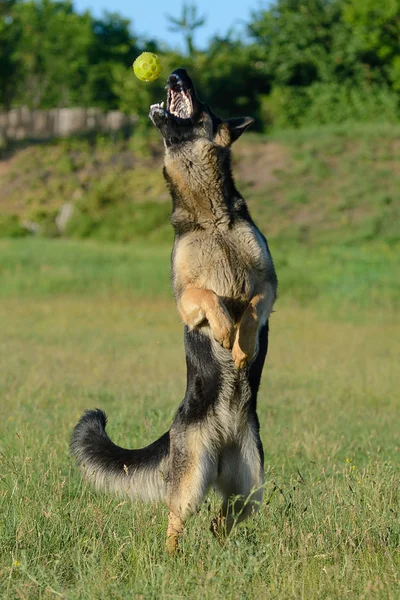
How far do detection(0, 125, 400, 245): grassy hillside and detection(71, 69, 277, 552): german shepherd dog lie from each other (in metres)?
20.4

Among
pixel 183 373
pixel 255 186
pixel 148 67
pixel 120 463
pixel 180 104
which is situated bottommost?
pixel 183 373

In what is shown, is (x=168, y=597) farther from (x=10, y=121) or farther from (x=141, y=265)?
(x=10, y=121)

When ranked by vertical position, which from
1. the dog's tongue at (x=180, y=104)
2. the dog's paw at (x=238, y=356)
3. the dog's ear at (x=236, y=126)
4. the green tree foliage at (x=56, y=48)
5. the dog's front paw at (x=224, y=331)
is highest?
the green tree foliage at (x=56, y=48)

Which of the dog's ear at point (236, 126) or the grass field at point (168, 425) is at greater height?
the dog's ear at point (236, 126)

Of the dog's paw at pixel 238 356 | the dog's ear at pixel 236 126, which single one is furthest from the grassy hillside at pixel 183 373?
the dog's ear at pixel 236 126

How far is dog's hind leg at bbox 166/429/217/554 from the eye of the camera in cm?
494

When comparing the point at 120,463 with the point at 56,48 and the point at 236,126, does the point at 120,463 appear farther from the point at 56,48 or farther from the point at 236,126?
the point at 56,48

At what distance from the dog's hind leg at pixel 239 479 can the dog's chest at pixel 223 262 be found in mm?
891

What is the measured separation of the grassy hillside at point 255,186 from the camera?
27.7 metres

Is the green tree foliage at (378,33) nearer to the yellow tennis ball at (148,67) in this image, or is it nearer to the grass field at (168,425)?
the grass field at (168,425)

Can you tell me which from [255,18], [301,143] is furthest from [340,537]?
[255,18]

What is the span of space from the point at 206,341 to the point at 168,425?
299 cm

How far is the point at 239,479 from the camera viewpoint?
506 centimetres

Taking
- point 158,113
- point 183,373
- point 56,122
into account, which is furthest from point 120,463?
point 56,122
